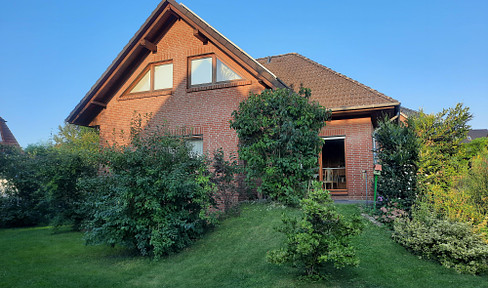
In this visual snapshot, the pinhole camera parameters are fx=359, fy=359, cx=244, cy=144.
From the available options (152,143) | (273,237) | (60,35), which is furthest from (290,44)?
(273,237)

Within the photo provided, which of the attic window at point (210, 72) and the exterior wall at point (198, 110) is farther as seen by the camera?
the attic window at point (210, 72)

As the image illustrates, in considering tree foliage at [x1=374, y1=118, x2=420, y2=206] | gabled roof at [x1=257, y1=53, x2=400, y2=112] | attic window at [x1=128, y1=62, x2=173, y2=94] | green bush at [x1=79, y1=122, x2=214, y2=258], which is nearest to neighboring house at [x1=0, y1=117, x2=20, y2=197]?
attic window at [x1=128, y1=62, x2=173, y2=94]

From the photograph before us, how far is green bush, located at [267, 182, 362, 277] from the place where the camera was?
5000 millimetres

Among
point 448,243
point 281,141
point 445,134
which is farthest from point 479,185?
point 281,141

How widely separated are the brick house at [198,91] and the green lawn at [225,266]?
388 centimetres

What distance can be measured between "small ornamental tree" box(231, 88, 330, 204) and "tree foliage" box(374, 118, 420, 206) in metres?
1.74

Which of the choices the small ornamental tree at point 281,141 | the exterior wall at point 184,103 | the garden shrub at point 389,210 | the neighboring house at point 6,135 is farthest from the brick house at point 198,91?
the neighboring house at point 6,135

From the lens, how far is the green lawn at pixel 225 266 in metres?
5.57

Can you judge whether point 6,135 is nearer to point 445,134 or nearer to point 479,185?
point 445,134

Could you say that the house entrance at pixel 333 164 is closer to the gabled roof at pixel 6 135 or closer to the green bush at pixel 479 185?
the green bush at pixel 479 185

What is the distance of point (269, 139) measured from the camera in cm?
967

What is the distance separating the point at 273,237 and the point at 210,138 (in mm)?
5368

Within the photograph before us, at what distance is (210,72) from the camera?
12742mm

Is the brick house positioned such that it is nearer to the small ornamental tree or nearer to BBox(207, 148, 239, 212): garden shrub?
the small ornamental tree
